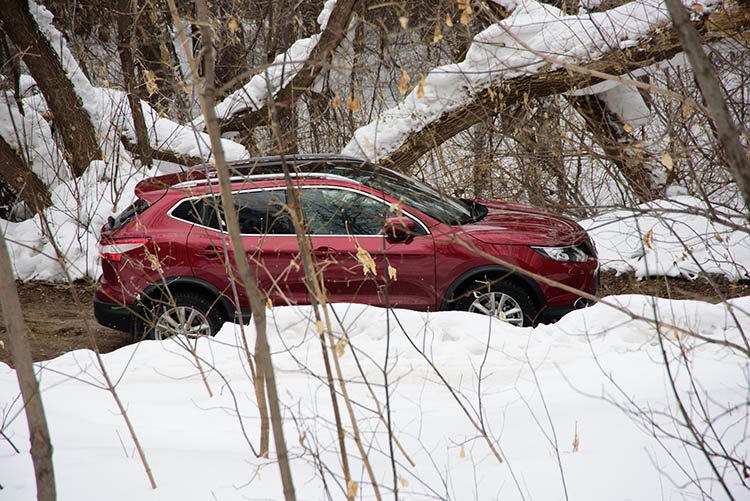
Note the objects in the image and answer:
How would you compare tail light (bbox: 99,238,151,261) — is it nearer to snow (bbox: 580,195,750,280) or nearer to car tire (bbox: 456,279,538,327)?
car tire (bbox: 456,279,538,327)

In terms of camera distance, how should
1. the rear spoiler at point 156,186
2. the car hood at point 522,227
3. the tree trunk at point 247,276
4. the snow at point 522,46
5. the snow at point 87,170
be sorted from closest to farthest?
the tree trunk at point 247,276, the car hood at point 522,227, the rear spoiler at point 156,186, the snow at point 522,46, the snow at point 87,170

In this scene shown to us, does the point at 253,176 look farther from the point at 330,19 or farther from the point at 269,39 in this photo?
the point at 269,39

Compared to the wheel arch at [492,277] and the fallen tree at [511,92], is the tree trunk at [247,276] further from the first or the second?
the fallen tree at [511,92]

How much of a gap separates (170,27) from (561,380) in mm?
12080

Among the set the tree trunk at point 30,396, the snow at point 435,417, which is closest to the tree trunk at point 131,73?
the snow at point 435,417

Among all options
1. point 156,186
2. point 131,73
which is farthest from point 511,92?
point 131,73

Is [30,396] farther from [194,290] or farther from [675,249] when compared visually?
[675,249]

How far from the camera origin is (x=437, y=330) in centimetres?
489

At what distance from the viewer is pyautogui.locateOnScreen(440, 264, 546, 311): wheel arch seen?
5.48 metres

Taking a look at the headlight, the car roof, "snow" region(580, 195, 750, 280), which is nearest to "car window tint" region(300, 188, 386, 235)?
the car roof

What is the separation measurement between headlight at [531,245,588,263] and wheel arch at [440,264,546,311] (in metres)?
0.28

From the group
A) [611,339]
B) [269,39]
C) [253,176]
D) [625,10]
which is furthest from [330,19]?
[611,339]

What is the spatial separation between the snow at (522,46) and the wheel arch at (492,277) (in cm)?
189

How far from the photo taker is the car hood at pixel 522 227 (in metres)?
5.36
